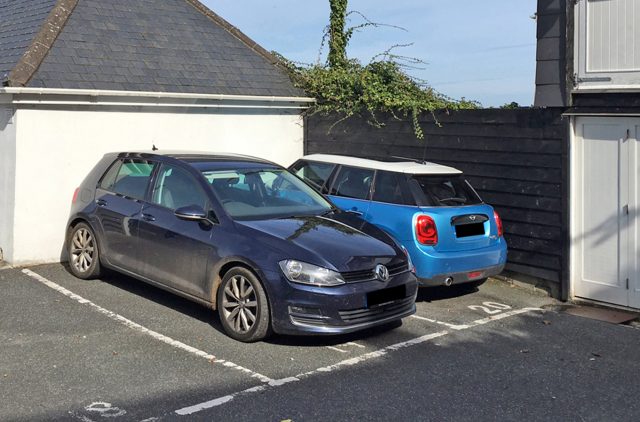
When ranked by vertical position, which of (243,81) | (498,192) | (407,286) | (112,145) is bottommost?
(407,286)

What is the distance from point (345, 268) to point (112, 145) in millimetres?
5474

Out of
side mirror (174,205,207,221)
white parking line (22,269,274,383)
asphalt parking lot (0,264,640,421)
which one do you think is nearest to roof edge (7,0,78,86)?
white parking line (22,269,274,383)

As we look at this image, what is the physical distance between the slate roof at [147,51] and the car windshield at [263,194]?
3741 mm

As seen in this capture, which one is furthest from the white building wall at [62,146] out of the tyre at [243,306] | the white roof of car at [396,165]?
the tyre at [243,306]

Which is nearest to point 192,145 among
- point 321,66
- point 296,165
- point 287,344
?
point 296,165

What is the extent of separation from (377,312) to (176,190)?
99.6 inches

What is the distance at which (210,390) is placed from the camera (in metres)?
4.96

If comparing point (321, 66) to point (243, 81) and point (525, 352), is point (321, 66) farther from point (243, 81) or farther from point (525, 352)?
point (525, 352)

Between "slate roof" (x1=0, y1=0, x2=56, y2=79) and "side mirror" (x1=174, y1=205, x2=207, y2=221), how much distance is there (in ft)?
14.9

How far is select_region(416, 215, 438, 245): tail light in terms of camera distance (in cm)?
734

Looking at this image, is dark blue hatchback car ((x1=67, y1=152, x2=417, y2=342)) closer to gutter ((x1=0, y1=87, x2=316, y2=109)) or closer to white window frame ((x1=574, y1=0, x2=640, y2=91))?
gutter ((x1=0, y1=87, x2=316, y2=109))

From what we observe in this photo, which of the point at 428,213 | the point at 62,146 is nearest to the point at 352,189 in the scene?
the point at 428,213

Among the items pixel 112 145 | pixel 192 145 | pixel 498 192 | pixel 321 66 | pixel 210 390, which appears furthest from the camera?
pixel 321 66

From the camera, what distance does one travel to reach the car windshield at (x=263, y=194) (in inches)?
261
